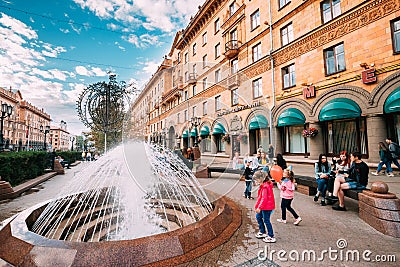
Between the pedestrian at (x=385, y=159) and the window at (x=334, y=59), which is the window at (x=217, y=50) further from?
the pedestrian at (x=385, y=159)

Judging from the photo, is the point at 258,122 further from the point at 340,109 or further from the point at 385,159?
the point at 385,159

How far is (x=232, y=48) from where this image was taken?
19.9 metres

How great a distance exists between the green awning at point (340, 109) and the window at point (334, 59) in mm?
2075

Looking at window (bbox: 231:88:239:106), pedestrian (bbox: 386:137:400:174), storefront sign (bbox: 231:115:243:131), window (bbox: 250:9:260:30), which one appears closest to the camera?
pedestrian (bbox: 386:137:400:174)

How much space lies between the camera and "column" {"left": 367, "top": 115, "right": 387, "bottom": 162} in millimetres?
10055

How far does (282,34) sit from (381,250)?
1612cm

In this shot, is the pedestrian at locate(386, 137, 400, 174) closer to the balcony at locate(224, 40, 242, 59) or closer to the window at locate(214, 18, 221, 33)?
the balcony at locate(224, 40, 242, 59)

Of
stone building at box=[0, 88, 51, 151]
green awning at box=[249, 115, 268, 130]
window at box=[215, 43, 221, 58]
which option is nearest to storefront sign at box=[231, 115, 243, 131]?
green awning at box=[249, 115, 268, 130]

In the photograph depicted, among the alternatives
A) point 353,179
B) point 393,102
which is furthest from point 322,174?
point 393,102

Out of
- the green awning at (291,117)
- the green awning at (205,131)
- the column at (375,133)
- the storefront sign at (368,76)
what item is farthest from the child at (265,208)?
the green awning at (205,131)

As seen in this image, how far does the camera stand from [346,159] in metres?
6.62

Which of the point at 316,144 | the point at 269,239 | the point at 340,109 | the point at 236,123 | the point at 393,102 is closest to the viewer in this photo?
the point at 269,239

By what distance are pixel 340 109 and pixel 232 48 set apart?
1228cm

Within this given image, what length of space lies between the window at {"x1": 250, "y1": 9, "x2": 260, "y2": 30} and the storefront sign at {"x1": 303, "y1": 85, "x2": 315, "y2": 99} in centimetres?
819
